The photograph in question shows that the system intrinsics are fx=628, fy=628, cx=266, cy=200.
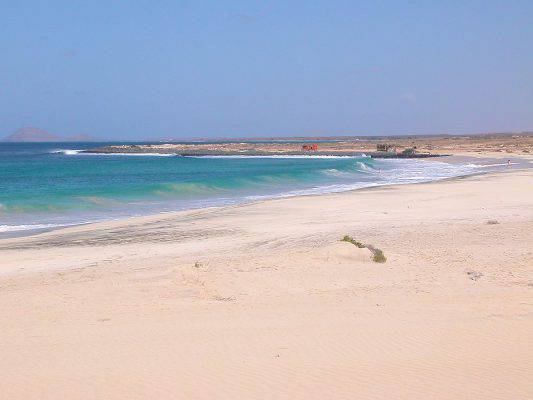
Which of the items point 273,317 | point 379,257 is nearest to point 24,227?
point 379,257

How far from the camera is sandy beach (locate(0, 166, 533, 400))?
240 inches

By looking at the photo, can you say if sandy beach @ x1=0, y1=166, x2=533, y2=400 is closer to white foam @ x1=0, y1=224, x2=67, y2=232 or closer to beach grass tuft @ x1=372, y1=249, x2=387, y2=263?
beach grass tuft @ x1=372, y1=249, x2=387, y2=263

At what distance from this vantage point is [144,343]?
721cm

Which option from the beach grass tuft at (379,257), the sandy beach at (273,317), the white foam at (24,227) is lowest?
the white foam at (24,227)

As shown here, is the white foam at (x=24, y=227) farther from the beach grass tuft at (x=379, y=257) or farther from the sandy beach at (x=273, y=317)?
the beach grass tuft at (x=379, y=257)

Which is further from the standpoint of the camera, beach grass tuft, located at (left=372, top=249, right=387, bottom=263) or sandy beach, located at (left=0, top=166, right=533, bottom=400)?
beach grass tuft, located at (left=372, top=249, right=387, bottom=263)

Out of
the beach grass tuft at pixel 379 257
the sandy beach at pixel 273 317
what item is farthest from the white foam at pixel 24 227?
the beach grass tuft at pixel 379 257

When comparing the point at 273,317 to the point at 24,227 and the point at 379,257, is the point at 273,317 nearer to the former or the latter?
the point at 379,257

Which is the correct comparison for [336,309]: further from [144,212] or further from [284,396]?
[144,212]

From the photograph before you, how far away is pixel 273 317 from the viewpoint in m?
8.21

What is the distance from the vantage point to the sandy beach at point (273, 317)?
6094 mm

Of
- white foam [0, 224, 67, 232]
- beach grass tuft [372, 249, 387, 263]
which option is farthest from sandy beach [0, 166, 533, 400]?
white foam [0, 224, 67, 232]

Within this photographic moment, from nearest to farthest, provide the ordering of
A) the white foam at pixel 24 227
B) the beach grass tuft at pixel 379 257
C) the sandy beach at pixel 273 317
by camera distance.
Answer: the sandy beach at pixel 273 317
the beach grass tuft at pixel 379 257
the white foam at pixel 24 227

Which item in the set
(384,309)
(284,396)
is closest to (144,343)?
(284,396)
